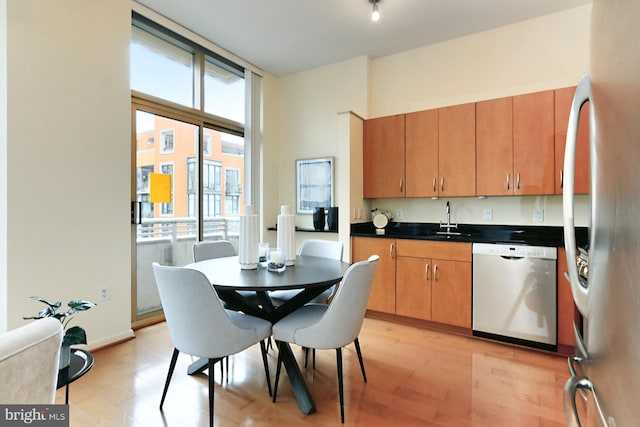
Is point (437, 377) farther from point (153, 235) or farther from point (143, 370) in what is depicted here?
point (153, 235)

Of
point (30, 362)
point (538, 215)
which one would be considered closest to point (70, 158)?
point (30, 362)

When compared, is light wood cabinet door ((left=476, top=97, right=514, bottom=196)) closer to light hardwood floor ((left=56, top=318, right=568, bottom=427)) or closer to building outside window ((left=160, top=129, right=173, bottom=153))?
light hardwood floor ((left=56, top=318, right=568, bottom=427))

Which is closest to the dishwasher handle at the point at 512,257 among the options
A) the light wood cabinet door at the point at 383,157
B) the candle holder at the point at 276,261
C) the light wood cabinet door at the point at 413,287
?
the light wood cabinet door at the point at 413,287

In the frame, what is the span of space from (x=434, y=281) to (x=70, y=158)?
3.31m

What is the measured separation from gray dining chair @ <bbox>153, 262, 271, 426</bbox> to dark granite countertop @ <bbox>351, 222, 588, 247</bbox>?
2.09 metres

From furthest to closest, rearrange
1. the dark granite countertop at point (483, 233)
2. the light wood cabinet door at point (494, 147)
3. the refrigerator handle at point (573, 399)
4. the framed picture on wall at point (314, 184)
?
the framed picture on wall at point (314, 184), the light wood cabinet door at point (494, 147), the dark granite countertop at point (483, 233), the refrigerator handle at point (573, 399)

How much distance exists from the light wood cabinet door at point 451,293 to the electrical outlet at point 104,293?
2.94m

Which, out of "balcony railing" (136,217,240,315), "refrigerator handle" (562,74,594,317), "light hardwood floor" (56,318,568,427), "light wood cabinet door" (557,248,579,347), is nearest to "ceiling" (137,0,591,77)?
"balcony railing" (136,217,240,315)

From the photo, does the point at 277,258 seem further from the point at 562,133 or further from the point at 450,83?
the point at 450,83

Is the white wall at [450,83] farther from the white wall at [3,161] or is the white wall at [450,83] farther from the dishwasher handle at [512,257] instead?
the white wall at [3,161]

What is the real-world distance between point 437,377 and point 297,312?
110 cm

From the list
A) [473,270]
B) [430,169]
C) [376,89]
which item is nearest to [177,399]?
[473,270]

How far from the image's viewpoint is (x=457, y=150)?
10.8 ft

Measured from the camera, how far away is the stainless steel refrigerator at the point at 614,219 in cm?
34
